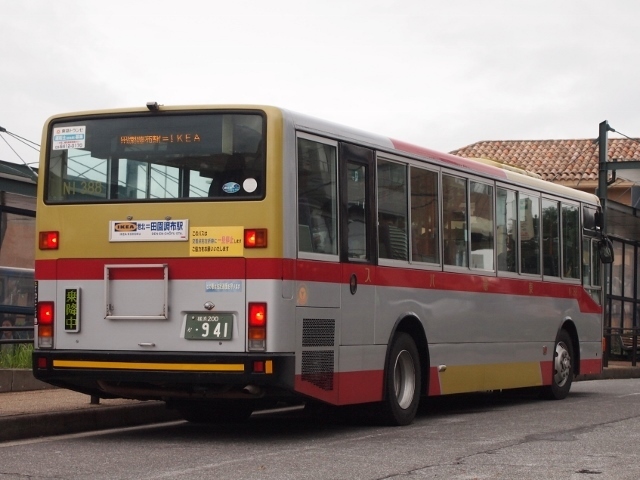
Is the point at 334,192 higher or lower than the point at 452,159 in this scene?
lower

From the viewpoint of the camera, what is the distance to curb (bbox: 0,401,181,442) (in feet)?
37.3

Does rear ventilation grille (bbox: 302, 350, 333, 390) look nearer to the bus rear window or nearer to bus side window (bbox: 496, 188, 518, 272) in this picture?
the bus rear window

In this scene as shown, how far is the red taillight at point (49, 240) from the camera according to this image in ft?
38.2

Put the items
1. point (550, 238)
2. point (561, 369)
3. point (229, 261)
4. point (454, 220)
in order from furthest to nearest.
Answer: point (561, 369)
point (550, 238)
point (454, 220)
point (229, 261)

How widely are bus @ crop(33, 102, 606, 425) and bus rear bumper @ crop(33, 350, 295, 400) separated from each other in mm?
14

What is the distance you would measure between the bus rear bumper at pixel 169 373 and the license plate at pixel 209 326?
17cm

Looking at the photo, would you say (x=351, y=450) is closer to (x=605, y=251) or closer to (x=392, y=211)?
(x=392, y=211)

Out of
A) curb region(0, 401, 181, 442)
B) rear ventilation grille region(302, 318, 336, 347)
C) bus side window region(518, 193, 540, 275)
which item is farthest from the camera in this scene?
bus side window region(518, 193, 540, 275)

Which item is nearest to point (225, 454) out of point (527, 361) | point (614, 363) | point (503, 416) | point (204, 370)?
point (204, 370)

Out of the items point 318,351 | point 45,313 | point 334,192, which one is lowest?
point 318,351

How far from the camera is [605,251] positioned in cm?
1886

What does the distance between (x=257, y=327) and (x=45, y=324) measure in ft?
6.99

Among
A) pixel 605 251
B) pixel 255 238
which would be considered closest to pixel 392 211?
pixel 255 238

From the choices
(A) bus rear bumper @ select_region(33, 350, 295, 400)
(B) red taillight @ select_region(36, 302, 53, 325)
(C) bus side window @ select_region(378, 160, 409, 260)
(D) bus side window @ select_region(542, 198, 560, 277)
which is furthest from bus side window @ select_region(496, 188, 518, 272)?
(B) red taillight @ select_region(36, 302, 53, 325)
